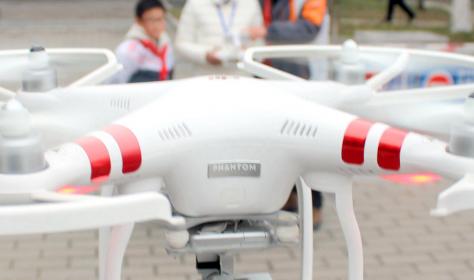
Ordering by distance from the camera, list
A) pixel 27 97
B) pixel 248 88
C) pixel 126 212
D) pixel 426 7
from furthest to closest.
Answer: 1. pixel 426 7
2. pixel 27 97
3. pixel 248 88
4. pixel 126 212

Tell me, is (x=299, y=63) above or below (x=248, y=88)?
below

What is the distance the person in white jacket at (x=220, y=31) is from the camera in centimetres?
457

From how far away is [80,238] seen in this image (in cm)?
527

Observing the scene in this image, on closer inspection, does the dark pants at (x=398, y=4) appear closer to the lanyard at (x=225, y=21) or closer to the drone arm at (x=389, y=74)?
the lanyard at (x=225, y=21)

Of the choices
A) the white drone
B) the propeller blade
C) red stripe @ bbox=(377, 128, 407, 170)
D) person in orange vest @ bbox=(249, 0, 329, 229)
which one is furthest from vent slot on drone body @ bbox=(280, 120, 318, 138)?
person in orange vest @ bbox=(249, 0, 329, 229)

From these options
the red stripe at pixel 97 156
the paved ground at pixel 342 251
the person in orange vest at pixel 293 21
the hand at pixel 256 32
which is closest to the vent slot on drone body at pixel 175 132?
the red stripe at pixel 97 156

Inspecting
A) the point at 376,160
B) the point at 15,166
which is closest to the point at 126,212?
the point at 15,166

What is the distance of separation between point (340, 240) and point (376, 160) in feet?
11.0

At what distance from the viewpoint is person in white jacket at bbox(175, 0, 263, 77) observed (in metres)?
4.57

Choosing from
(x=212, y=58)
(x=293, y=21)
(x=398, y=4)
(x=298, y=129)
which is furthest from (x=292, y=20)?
(x=398, y=4)

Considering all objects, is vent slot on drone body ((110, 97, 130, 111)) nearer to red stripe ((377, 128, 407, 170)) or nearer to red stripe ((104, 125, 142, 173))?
red stripe ((104, 125, 142, 173))

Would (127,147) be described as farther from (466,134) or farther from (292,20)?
(292,20)

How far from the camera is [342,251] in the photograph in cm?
502

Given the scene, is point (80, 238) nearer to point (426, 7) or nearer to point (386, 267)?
point (386, 267)
